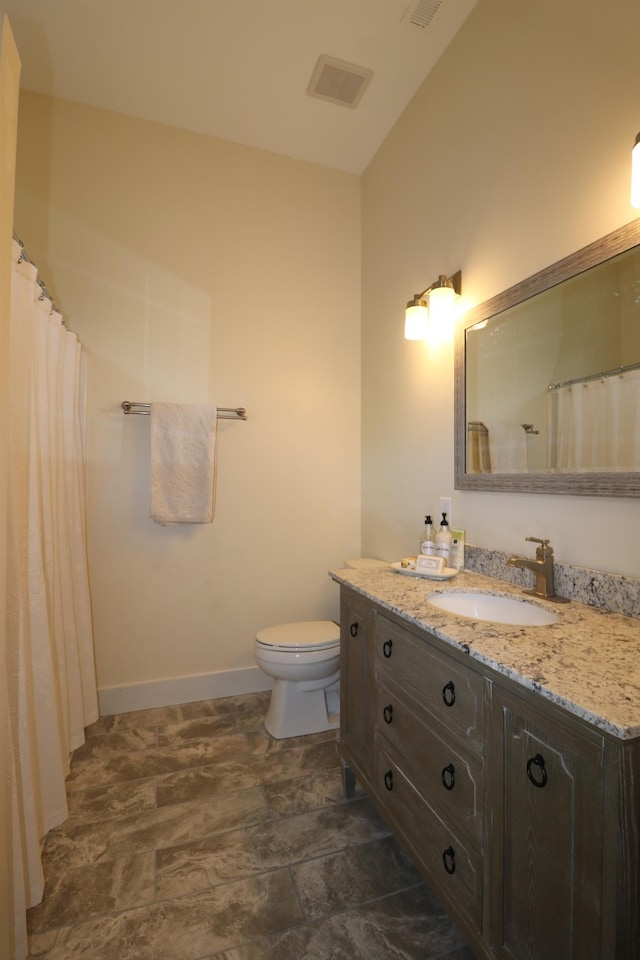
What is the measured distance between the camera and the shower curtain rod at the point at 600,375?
3.51 ft

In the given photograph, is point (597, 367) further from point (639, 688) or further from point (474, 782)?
point (474, 782)

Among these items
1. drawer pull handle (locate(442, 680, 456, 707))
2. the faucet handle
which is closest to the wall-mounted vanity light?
the faucet handle

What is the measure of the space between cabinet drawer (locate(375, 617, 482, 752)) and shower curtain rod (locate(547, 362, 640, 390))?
0.84 meters

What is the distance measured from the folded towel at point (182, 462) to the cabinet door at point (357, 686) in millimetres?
972

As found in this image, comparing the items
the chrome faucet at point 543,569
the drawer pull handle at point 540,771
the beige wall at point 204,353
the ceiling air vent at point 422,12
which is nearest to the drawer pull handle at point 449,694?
the drawer pull handle at point 540,771

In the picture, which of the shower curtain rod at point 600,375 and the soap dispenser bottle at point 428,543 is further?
the soap dispenser bottle at point 428,543

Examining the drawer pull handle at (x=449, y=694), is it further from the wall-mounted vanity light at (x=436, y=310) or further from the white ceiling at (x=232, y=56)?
the white ceiling at (x=232, y=56)

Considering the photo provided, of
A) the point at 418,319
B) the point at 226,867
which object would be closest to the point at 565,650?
the point at 226,867

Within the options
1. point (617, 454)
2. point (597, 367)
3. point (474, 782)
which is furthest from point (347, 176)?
point (474, 782)

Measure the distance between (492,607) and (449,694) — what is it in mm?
426

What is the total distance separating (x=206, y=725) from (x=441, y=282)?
227 centimetres

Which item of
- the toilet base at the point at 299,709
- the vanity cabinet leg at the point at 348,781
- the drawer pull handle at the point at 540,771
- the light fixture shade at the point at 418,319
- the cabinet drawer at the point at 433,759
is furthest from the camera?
the toilet base at the point at 299,709

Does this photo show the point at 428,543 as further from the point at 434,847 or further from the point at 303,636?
the point at 434,847

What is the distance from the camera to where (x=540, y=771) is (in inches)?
29.3
